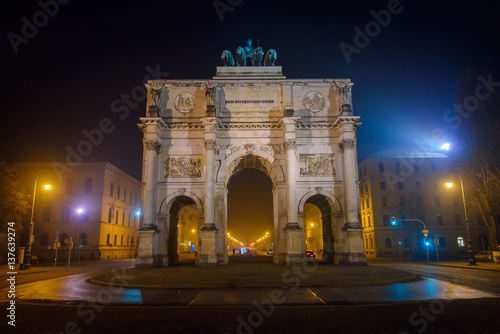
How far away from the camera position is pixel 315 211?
225 feet

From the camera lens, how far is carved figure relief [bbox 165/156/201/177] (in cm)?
2733

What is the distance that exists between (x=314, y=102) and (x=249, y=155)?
22.8 ft

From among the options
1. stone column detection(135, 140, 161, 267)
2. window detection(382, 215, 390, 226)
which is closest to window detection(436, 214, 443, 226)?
window detection(382, 215, 390, 226)

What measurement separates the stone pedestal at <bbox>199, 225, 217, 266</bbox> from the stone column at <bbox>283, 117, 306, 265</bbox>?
5165 mm

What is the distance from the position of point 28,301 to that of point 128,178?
46.7m

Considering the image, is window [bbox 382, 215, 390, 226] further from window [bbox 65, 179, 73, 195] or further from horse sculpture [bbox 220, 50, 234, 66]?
window [bbox 65, 179, 73, 195]

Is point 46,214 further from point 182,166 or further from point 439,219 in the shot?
point 439,219

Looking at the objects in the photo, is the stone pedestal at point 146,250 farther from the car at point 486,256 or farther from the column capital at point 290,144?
the car at point 486,256

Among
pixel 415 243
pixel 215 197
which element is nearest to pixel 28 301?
pixel 215 197

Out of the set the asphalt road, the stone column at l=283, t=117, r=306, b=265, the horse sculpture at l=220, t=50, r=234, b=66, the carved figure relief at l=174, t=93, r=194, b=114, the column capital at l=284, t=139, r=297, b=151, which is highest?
the horse sculpture at l=220, t=50, r=234, b=66

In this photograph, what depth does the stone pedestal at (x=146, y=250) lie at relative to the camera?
24.2 meters

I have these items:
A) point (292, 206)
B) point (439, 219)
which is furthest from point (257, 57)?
point (439, 219)

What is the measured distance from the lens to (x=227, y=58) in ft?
100

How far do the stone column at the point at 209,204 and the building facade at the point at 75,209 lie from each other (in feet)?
73.1
